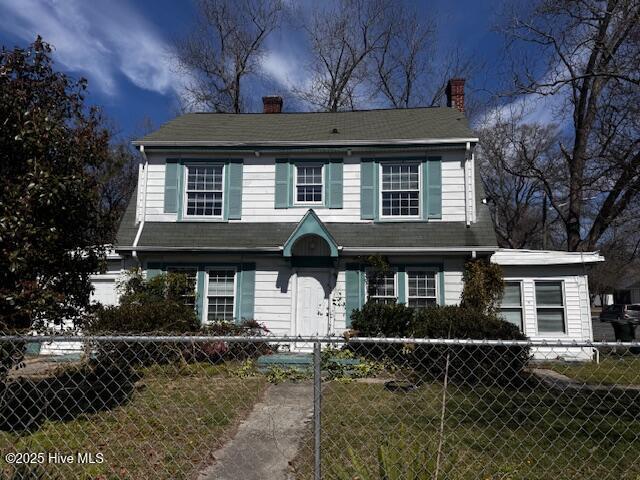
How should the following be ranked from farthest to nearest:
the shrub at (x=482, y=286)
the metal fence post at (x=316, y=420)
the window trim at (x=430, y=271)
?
the window trim at (x=430, y=271)
the shrub at (x=482, y=286)
the metal fence post at (x=316, y=420)

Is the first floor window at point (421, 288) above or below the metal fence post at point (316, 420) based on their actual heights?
above

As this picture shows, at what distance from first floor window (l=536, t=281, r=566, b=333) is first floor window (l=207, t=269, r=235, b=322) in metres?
8.63

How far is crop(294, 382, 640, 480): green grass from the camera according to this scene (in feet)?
16.0

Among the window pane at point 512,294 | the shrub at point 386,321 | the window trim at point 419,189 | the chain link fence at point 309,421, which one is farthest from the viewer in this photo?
the window pane at point 512,294

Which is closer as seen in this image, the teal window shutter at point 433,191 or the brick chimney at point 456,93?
the teal window shutter at point 433,191

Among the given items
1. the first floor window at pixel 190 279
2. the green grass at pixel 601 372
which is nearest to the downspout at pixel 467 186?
the green grass at pixel 601 372

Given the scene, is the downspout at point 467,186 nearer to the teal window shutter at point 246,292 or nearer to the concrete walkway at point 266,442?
the teal window shutter at point 246,292

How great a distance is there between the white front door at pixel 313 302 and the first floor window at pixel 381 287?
1119 mm

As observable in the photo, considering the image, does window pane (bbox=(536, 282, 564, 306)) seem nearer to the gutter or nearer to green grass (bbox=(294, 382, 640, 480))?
the gutter

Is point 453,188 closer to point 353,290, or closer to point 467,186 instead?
point 467,186

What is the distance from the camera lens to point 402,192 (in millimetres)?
13531

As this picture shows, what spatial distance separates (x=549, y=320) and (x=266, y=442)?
10684 millimetres

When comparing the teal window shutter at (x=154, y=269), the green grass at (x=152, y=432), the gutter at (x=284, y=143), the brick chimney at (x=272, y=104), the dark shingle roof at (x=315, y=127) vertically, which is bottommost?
the green grass at (x=152, y=432)

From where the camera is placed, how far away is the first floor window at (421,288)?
505 inches
